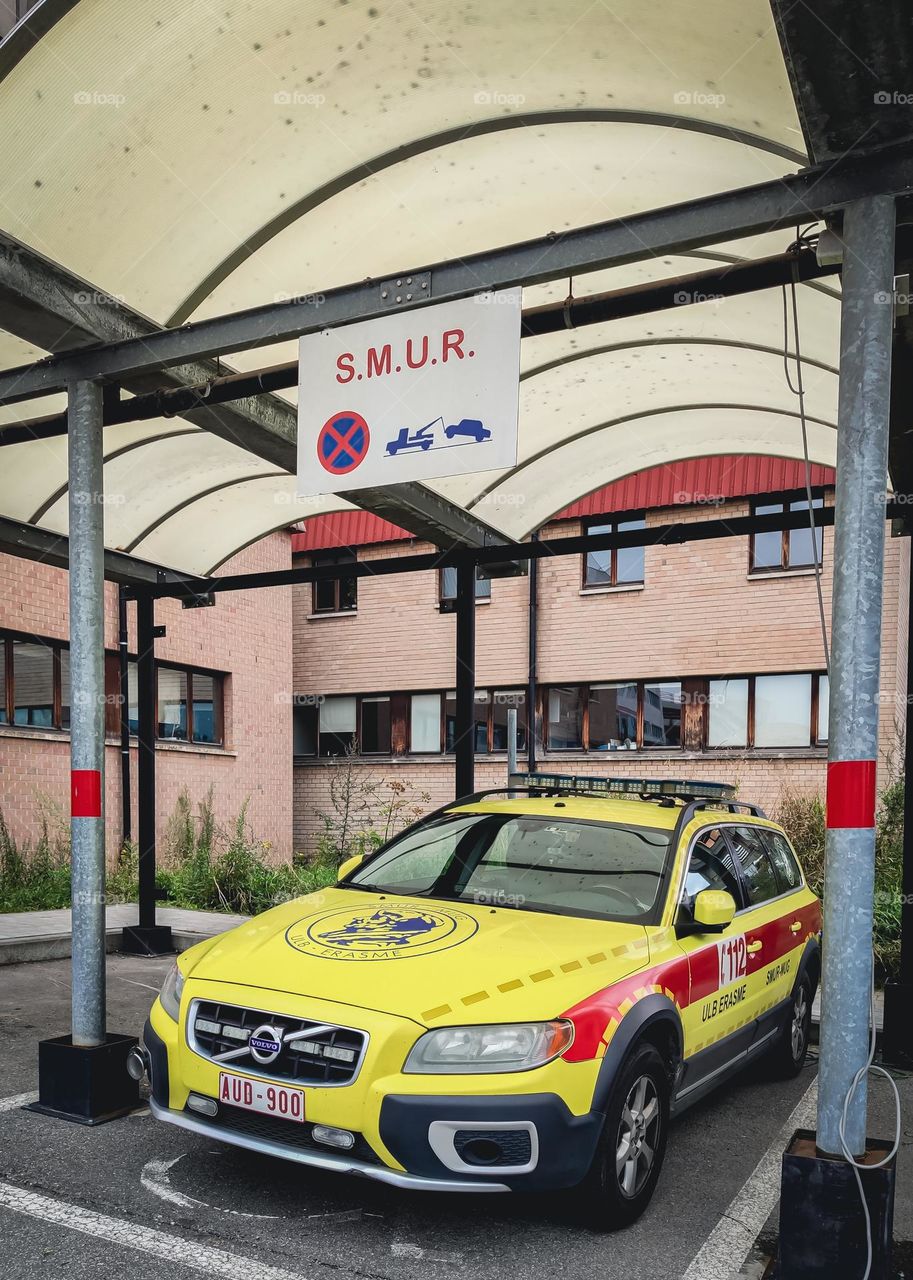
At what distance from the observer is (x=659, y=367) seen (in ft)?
23.4

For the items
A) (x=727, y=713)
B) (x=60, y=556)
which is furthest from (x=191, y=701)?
(x=727, y=713)

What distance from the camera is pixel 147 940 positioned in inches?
398

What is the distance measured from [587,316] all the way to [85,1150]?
170 inches

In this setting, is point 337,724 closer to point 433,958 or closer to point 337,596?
point 337,596

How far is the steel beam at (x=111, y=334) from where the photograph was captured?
509cm

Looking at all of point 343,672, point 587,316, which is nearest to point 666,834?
point 587,316

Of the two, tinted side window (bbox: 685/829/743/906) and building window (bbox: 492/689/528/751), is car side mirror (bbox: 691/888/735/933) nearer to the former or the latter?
tinted side window (bbox: 685/829/743/906)

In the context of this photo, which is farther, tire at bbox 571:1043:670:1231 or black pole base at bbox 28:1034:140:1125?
black pole base at bbox 28:1034:140:1125

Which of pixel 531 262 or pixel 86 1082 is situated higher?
pixel 531 262

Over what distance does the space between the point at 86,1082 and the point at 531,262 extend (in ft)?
14.1

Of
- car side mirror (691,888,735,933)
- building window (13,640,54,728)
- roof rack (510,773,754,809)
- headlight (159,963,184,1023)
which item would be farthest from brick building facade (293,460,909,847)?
headlight (159,963,184,1023)

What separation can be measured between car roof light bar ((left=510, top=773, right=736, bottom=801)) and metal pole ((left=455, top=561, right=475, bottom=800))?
9.15ft

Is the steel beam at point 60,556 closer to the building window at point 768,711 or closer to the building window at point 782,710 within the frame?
the building window at point 768,711

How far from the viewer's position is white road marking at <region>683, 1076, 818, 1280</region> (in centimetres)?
375
